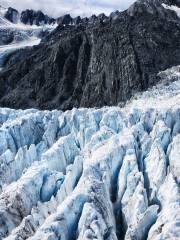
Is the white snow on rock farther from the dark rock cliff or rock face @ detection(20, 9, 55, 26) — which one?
rock face @ detection(20, 9, 55, 26)

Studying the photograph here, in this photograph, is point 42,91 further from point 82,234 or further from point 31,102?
point 82,234

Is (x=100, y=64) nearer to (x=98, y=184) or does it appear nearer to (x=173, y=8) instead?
(x=173, y=8)

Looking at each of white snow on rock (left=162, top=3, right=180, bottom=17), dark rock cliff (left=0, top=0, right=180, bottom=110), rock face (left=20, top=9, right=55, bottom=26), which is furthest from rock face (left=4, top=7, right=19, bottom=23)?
white snow on rock (left=162, top=3, right=180, bottom=17)

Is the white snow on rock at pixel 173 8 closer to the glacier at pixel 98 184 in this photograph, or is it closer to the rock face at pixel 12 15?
the glacier at pixel 98 184

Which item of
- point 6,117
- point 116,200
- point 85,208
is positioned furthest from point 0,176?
point 6,117

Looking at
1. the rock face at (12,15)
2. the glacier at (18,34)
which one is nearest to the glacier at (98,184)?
the glacier at (18,34)

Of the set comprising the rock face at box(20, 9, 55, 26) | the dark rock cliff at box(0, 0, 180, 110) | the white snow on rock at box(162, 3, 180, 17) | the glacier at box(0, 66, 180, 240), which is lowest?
the glacier at box(0, 66, 180, 240)
